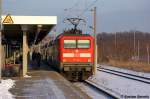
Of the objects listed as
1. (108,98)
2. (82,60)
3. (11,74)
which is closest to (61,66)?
(82,60)

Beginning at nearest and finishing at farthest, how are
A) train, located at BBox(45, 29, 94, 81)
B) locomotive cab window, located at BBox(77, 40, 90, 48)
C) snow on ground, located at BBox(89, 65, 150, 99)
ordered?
snow on ground, located at BBox(89, 65, 150, 99) < train, located at BBox(45, 29, 94, 81) < locomotive cab window, located at BBox(77, 40, 90, 48)

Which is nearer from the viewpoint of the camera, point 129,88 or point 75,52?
point 129,88

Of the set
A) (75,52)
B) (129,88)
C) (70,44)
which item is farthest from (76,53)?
(129,88)

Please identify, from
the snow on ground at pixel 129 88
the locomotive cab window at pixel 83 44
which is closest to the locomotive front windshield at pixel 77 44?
the locomotive cab window at pixel 83 44

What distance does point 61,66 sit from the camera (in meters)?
31.5

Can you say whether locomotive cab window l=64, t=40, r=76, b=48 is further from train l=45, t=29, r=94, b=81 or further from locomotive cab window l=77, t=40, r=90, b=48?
locomotive cab window l=77, t=40, r=90, b=48

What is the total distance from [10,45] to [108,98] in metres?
31.1

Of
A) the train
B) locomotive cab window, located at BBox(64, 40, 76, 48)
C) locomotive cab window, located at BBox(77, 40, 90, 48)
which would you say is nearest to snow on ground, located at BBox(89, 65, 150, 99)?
the train

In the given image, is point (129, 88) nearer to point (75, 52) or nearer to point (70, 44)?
point (75, 52)

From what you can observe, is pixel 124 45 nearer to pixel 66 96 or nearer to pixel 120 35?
pixel 120 35

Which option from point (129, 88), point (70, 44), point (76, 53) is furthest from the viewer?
point (70, 44)

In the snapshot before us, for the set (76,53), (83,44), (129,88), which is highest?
(83,44)

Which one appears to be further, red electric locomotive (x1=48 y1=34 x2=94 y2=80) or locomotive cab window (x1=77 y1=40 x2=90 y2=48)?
locomotive cab window (x1=77 y1=40 x2=90 y2=48)

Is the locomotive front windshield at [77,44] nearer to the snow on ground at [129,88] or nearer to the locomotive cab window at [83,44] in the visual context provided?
the locomotive cab window at [83,44]
